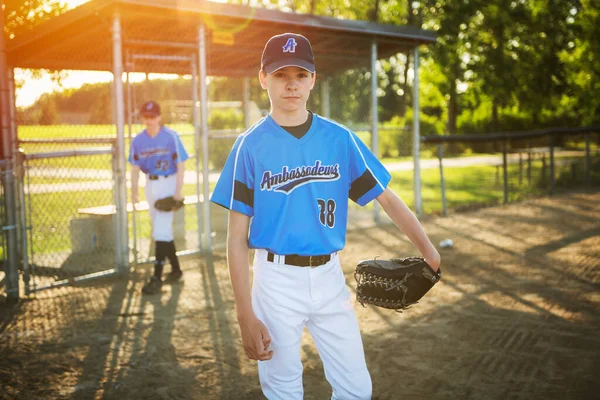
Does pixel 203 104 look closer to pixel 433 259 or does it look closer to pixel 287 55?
pixel 287 55

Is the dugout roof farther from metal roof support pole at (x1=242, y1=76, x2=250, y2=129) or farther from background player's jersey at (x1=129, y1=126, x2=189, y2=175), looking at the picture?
background player's jersey at (x1=129, y1=126, x2=189, y2=175)

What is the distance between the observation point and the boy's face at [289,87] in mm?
2682

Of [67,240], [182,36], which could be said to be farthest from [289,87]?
[67,240]

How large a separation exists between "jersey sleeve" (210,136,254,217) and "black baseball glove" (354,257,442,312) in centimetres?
64

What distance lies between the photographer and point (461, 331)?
5.31 metres

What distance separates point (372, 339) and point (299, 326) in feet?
8.51

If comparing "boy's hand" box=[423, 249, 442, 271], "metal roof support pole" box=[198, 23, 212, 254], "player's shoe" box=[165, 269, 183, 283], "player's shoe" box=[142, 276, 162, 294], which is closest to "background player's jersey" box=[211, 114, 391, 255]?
"boy's hand" box=[423, 249, 442, 271]

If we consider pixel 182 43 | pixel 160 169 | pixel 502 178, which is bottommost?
pixel 502 178

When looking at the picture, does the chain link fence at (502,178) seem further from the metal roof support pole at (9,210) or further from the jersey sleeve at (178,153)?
the metal roof support pole at (9,210)

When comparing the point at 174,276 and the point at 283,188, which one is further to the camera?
the point at 174,276

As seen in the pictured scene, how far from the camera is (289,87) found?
268 cm

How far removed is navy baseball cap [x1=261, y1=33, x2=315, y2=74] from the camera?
263 centimetres

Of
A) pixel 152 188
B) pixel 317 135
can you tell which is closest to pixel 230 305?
pixel 152 188

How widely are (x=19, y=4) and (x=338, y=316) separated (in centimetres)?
953
